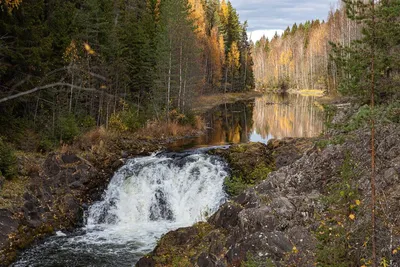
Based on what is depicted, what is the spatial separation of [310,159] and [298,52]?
92705mm

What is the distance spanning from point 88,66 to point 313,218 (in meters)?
14.1

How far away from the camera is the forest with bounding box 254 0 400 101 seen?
784cm

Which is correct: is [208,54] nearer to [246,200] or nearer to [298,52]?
[298,52]

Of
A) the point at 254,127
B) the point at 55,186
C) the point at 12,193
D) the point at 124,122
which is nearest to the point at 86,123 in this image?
the point at 124,122

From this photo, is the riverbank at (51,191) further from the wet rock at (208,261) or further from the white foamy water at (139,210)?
the wet rock at (208,261)

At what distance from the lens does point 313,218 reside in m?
8.57

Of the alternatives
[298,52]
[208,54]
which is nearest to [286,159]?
[208,54]

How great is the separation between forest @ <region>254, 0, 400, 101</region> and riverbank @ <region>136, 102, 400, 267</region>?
1.31 m

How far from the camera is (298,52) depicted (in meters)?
96.9

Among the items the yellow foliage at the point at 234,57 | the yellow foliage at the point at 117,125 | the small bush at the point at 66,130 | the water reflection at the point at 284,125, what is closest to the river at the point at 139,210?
the small bush at the point at 66,130

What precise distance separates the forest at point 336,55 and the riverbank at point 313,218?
131 cm

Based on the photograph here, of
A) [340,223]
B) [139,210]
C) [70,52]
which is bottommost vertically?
[139,210]

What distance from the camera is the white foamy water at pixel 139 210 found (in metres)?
12.0

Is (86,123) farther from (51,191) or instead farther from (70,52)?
(51,191)
